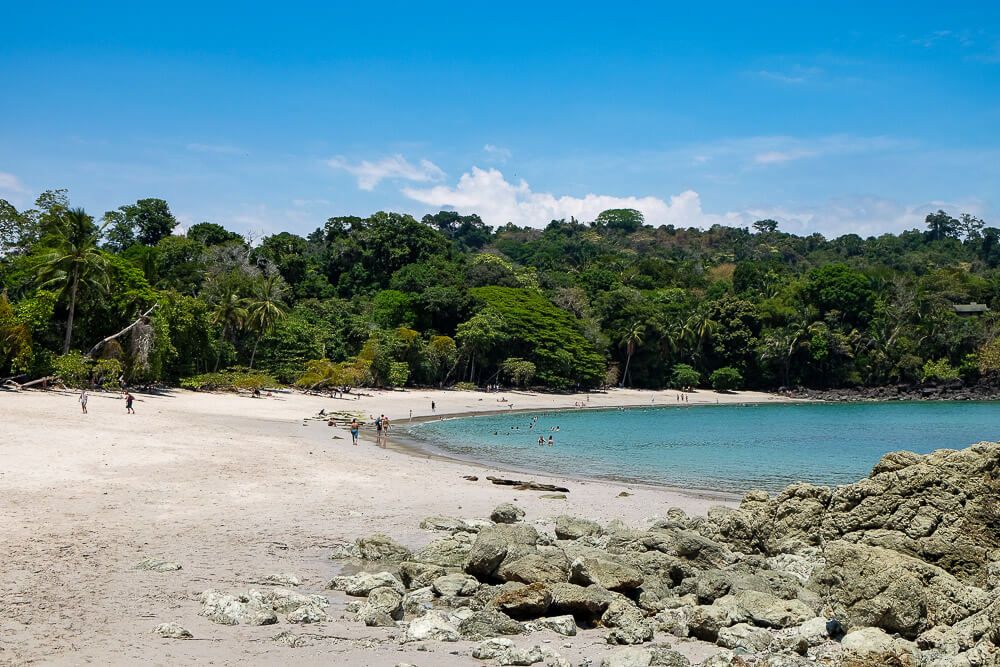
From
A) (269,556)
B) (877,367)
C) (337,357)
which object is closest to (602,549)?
(269,556)

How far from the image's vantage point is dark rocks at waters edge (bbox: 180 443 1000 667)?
10242 mm

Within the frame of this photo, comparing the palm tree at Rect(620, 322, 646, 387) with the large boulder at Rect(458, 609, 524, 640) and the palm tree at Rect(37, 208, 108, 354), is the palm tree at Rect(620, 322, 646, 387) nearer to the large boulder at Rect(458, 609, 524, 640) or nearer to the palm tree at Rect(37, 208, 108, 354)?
the palm tree at Rect(37, 208, 108, 354)

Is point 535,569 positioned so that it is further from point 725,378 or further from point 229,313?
point 725,378

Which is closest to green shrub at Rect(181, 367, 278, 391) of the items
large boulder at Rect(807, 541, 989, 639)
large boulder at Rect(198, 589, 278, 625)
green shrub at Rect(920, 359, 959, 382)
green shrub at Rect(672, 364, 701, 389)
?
large boulder at Rect(198, 589, 278, 625)

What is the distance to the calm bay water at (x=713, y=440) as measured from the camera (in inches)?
1241

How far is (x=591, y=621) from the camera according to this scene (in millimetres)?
11609

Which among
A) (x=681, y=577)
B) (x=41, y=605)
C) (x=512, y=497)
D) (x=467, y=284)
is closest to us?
(x=41, y=605)

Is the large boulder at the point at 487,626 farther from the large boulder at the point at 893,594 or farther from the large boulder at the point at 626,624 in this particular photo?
the large boulder at the point at 893,594

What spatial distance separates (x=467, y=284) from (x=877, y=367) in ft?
162

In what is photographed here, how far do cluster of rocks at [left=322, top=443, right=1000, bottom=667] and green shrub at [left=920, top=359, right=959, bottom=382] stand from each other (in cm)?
8492

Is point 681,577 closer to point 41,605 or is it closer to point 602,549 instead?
point 602,549

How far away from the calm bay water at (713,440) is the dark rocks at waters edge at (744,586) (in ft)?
41.7

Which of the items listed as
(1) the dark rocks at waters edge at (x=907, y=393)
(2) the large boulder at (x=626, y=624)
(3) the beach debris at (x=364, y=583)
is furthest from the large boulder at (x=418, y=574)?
(1) the dark rocks at waters edge at (x=907, y=393)

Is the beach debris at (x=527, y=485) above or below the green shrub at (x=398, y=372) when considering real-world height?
below
